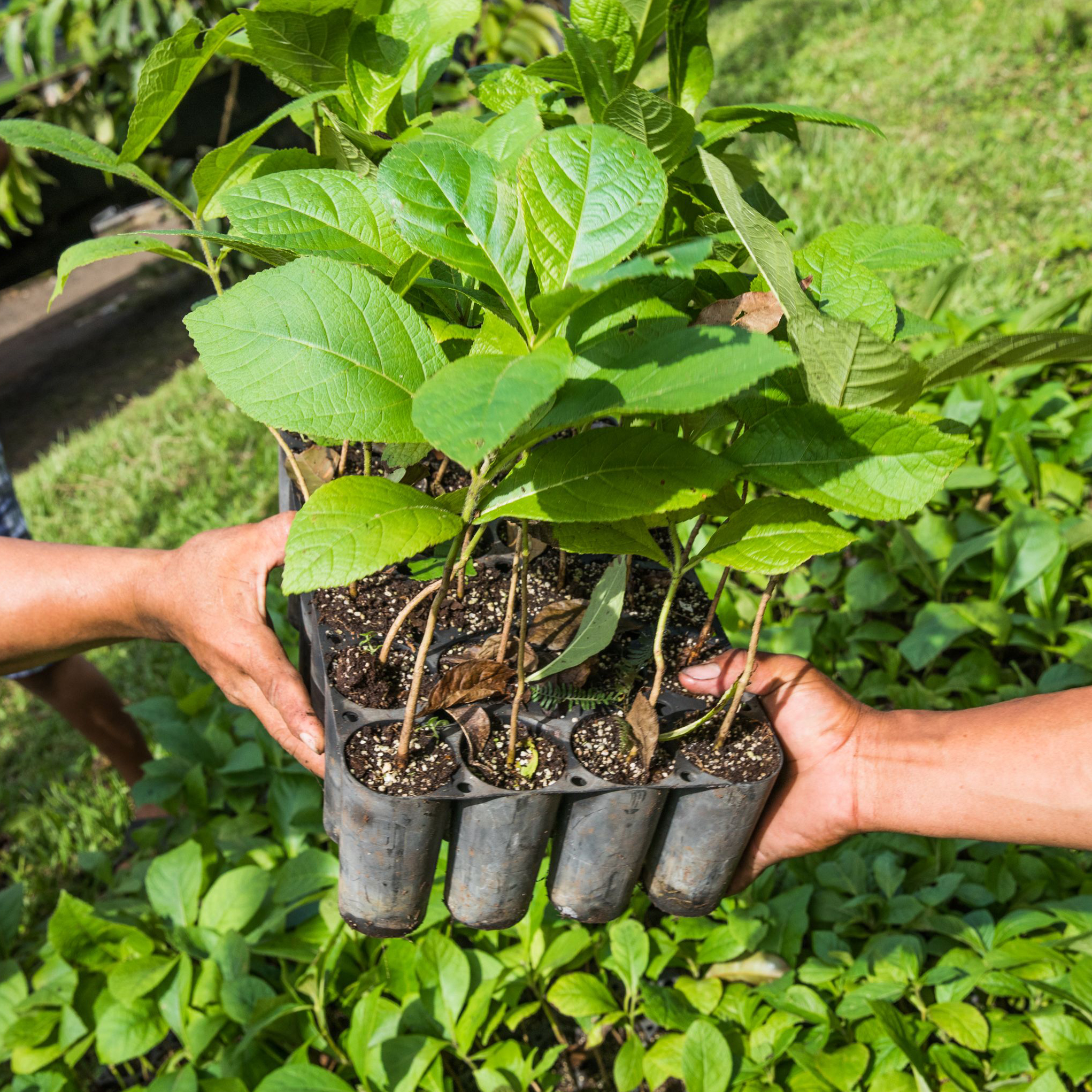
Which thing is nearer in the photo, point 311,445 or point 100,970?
point 311,445

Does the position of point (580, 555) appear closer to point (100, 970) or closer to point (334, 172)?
point (334, 172)

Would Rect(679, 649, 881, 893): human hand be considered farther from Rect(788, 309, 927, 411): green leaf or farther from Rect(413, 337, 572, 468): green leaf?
Rect(413, 337, 572, 468): green leaf

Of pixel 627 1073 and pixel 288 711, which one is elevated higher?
pixel 288 711

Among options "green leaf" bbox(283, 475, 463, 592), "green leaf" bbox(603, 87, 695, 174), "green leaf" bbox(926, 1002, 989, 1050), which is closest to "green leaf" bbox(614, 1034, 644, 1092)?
"green leaf" bbox(926, 1002, 989, 1050)

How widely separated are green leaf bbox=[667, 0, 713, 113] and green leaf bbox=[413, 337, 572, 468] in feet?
1.76

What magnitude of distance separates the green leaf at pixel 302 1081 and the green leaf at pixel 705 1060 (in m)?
0.53

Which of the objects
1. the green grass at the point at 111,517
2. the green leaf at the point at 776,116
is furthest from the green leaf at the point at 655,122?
the green grass at the point at 111,517

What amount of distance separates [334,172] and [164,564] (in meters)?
0.87

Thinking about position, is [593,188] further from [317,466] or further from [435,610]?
[317,466]

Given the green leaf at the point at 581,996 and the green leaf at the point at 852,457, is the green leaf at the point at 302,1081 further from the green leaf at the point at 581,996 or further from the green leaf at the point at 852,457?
the green leaf at the point at 852,457

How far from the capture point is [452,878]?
114cm

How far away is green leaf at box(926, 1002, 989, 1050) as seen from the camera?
1.47 m

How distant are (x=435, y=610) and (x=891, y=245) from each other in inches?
22.8

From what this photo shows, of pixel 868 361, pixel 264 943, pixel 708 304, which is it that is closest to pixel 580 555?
pixel 708 304
